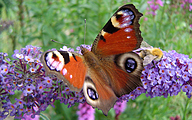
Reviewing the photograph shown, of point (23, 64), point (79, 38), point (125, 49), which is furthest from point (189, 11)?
point (23, 64)

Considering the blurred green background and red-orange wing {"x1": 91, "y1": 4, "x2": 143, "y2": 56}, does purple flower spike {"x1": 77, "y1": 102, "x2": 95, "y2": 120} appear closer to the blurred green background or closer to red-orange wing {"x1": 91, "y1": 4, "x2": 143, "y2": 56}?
the blurred green background

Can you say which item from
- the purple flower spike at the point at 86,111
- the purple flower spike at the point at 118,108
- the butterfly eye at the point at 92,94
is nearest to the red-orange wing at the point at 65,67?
the butterfly eye at the point at 92,94

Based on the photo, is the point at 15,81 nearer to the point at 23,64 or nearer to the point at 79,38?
the point at 23,64

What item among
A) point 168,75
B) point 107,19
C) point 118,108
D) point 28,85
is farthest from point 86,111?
point 107,19

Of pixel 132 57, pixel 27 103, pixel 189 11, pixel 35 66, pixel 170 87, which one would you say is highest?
pixel 189 11

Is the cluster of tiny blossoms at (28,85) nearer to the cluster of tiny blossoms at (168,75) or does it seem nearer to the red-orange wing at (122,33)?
the red-orange wing at (122,33)

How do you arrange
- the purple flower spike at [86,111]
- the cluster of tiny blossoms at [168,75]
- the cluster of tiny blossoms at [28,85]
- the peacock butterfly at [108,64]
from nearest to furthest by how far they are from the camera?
the peacock butterfly at [108,64] → the cluster of tiny blossoms at [28,85] → the cluster of tiny blossoms at [168,75] → the purple flower spike at [86,111]
